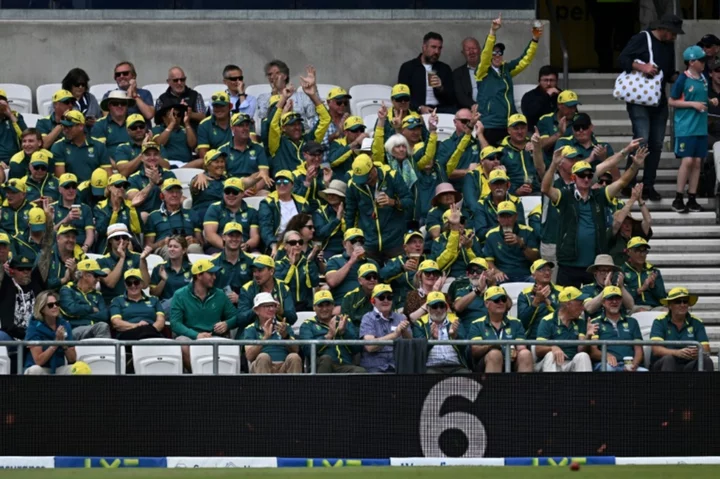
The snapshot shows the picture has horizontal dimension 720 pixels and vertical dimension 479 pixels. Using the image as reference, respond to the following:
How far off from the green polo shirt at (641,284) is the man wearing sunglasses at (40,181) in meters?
5.98

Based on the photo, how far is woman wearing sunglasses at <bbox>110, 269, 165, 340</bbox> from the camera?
16000 mm

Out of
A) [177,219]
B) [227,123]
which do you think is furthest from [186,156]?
[177,219]

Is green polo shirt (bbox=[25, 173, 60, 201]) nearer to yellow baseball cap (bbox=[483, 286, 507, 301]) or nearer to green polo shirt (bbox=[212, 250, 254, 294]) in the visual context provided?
green polo shirt (bbox=[212, 250, 254, 294])

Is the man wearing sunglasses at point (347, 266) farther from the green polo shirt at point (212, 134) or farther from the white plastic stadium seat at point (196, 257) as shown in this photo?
the green polo shirt at point (212, 134)

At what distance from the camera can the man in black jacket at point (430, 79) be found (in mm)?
20094

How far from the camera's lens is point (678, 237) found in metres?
19.2

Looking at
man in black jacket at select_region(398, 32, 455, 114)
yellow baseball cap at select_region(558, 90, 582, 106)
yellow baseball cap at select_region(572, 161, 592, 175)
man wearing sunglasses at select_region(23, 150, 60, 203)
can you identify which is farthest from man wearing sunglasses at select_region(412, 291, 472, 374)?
man in black jacket at select_region(398, 32, 455, 114)

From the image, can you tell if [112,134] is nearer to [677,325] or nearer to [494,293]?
[494,293]

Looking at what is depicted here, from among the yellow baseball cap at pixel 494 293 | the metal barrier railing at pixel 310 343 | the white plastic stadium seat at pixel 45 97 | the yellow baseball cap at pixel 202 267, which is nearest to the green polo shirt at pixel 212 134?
the white plastic stadium seat at pixel 45 97

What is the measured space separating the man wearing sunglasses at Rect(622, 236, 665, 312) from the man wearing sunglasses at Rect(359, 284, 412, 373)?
267cm

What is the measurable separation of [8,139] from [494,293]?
6.30 meters

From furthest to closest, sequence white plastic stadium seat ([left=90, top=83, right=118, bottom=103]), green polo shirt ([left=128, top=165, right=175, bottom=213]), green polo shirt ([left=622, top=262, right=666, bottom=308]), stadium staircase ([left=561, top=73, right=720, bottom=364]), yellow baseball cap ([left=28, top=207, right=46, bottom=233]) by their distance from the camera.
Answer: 1. white plastic stadium seat ([left=90, top=83, right=118, bottom=103])
2. stadium staircase ([left=561, top=73, right=720, bottom=364])
3. green polo shirt ([left=128, top=165, right=175, bottom=213])
4. green polo shirt ([left=622, top=262, right=666, bottom=308])
5. yellow baseball cap ([left=28, top=207, right=46, bottom=233])

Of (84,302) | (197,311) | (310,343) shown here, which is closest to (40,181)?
(84,302)

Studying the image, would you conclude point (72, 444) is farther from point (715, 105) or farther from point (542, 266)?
point (715, 105)
